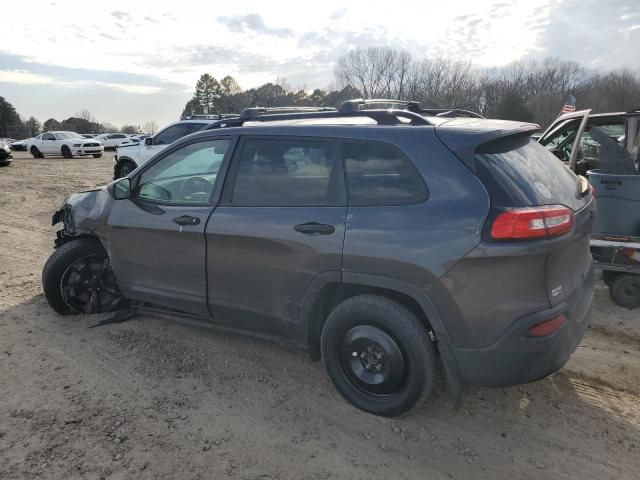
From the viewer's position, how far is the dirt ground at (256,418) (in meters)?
2.64

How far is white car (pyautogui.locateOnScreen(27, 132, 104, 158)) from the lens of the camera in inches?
1023

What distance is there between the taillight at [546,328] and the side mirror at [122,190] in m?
3.18

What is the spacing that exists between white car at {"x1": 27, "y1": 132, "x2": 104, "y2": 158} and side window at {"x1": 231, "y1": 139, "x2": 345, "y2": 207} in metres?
26.0

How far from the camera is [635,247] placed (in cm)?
475

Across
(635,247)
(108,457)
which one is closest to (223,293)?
(108,457)

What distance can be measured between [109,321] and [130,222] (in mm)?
1030

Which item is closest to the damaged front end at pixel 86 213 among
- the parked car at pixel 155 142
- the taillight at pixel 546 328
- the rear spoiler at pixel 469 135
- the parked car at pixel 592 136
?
the rear spoiler at pixel 469 135

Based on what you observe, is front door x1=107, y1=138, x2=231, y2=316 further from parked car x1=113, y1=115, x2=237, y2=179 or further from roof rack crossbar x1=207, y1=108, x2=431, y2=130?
parked car x1=113, y1=115, x2=237, y2=179

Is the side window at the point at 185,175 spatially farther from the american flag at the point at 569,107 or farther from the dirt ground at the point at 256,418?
the american flag at the point at 569,107

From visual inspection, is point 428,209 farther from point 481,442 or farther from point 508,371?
point 481,442

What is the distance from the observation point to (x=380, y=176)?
288 centimetres

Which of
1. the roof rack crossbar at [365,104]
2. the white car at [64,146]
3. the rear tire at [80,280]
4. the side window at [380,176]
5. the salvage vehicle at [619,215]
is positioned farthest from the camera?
the white car at [64,146]

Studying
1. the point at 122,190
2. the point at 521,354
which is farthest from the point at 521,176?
the point at 122,190

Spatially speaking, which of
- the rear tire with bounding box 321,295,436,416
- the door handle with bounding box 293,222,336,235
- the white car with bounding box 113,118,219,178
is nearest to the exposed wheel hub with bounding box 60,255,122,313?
the door handle with bounding box 293,222,336,235
